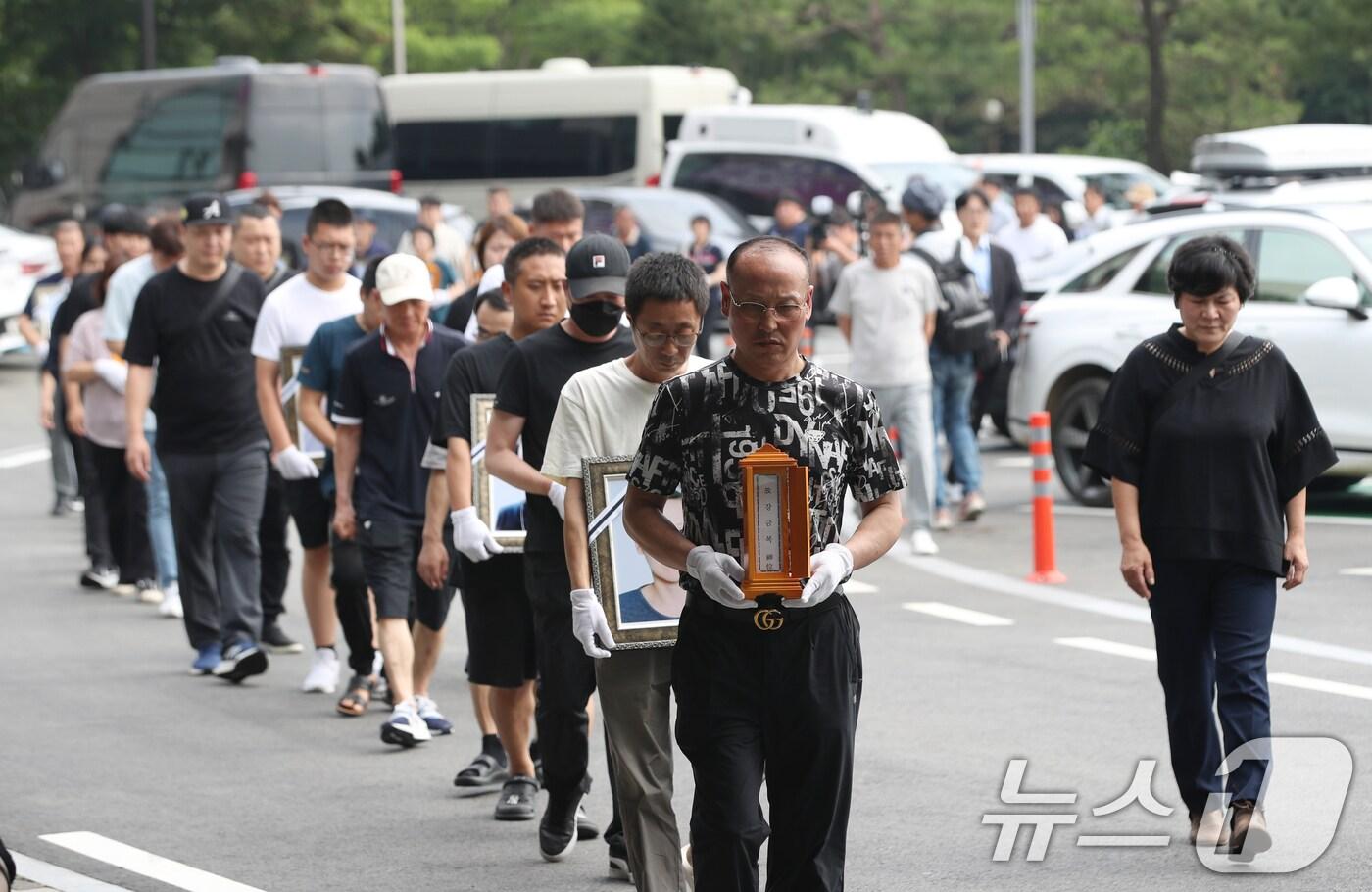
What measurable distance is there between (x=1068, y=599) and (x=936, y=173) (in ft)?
52.8

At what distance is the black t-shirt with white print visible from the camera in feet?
16.3

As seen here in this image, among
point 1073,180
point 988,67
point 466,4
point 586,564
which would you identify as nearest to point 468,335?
point 586,564

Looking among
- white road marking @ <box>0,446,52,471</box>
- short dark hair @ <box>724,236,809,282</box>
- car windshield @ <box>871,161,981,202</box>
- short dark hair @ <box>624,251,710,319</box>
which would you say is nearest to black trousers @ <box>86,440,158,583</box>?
white road marking @ <box>0,446,52,471</box>

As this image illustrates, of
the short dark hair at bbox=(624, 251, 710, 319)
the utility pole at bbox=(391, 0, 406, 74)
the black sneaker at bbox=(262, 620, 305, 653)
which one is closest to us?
the short dark hair at bbox=(624, 251, 710, 319)

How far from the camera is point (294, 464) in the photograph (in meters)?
9.45

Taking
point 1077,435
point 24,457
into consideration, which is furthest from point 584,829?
point 24,457

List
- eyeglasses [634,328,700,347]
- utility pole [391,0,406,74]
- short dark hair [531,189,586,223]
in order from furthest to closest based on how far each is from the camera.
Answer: utility pole [391,0,406,74]
short dark hair [531,189,586,223]
eyeglasses [634,328,700,347]

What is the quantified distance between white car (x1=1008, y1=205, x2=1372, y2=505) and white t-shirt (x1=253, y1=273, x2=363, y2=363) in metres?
5.79

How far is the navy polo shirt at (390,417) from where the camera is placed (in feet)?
28.6

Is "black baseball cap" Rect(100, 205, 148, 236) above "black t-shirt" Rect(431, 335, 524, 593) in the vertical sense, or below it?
above

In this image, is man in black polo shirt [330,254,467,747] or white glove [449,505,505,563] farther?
man in black polo shirt [330,254,467,747]

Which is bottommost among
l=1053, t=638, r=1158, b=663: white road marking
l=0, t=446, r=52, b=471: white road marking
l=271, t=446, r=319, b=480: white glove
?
l=0, t=446, r=52, b=471: white road marking

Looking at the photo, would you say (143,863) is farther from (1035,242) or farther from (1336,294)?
(1035,242)

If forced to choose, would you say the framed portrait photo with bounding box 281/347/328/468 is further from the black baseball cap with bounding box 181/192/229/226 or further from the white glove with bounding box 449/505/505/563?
the white glove with bounding box 449/505/505/563
